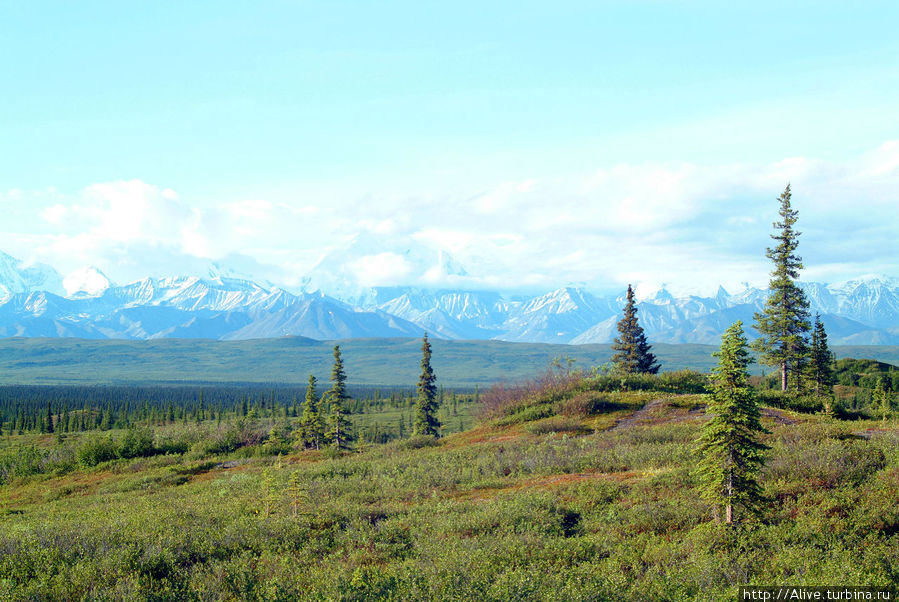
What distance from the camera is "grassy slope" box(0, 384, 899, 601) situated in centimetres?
1107

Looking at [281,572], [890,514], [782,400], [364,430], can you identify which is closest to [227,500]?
[281,572]

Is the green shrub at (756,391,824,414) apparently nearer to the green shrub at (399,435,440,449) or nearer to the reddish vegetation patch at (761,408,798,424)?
the reddish vegetation patch at (761,408,798,424)

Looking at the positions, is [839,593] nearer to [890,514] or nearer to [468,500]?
[890,514]

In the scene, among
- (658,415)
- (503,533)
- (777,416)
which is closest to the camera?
(503,533)

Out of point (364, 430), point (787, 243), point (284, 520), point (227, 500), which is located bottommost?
point (364, 430)

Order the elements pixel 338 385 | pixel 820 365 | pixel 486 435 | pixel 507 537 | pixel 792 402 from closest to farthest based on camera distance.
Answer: pixel 507 537 → pixel 792 402 → pixel 486 435 → pixel 820 365 → pixel 338 385

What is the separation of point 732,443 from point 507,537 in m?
6.48

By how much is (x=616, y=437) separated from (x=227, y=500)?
20517mm

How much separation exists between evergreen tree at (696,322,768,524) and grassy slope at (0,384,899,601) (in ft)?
3.04

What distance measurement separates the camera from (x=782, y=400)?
129 feet

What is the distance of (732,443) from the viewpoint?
14141 mm

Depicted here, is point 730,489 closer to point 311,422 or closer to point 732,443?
point 732,443

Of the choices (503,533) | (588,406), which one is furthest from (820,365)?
(503,533)

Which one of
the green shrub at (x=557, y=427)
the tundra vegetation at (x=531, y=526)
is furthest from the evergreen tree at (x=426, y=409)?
the tundra vegetation at (x=531, y=526)
